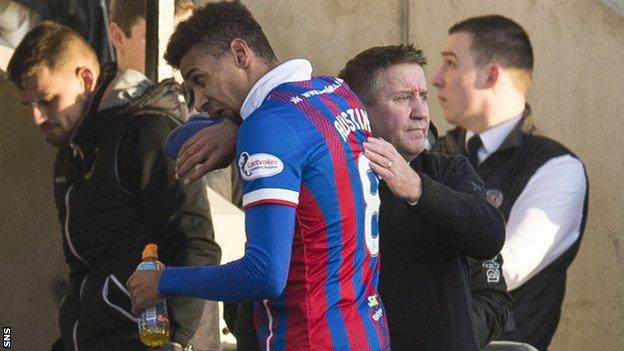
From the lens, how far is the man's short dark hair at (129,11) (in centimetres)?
680

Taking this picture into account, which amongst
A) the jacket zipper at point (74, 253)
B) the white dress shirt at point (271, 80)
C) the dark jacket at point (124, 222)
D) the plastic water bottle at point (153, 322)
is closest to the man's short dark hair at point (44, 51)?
the dark jacket at point (124, 222)

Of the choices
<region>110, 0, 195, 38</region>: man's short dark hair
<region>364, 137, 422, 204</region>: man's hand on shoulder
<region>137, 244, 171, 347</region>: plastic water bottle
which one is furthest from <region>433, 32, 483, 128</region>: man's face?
<region>364, 137, 422, 204</region>: man's hand on shoulder

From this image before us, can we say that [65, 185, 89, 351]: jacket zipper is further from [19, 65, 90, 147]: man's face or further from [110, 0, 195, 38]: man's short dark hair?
[110, 0, 195, 38]: man's short dark hair

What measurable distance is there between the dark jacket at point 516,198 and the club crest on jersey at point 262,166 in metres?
2.71

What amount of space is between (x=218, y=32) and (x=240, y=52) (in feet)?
0.27

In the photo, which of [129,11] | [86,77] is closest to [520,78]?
[129,11]

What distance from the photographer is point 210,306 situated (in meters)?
5.90

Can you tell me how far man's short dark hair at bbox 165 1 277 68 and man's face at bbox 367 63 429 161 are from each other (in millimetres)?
462

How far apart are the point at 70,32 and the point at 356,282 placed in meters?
2.51

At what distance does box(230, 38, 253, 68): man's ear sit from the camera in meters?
4.22

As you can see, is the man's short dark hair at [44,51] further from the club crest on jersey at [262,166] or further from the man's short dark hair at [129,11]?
the club crest on jersey at [262,166]

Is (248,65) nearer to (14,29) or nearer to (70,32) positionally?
(70,32)

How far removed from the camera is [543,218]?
659cm

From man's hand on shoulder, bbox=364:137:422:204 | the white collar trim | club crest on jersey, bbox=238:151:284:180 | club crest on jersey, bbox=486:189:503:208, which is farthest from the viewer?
the white collar trim
